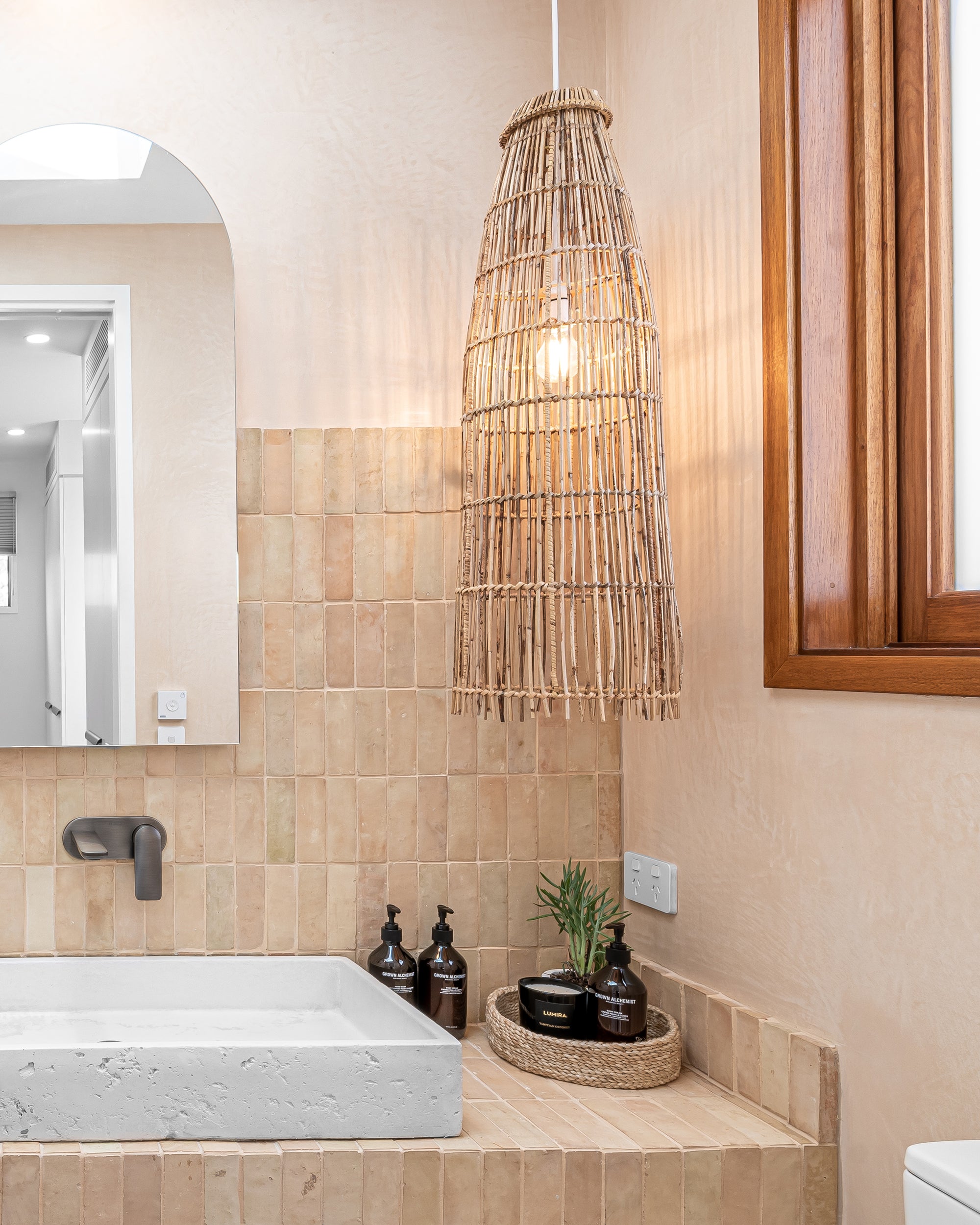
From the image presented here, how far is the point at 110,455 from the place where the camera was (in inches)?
65.9

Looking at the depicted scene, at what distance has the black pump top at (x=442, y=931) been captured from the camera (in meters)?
1.58

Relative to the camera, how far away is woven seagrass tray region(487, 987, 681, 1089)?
1387 mm

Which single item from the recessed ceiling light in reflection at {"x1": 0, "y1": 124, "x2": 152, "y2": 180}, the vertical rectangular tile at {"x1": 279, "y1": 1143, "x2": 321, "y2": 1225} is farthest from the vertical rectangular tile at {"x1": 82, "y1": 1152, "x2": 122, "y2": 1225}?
the recessed ceiling light in reflection at {"x1": 0, "y1": 124, "x2": 152, "y2": 180}

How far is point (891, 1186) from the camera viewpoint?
3.66ft

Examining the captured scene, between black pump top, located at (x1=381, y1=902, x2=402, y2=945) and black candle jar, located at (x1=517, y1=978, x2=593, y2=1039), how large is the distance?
0.23 meters

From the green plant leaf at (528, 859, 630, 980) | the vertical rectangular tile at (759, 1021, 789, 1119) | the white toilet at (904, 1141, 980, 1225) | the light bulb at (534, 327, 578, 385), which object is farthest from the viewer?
the green plant leaf at (528, 859, 630, 980)

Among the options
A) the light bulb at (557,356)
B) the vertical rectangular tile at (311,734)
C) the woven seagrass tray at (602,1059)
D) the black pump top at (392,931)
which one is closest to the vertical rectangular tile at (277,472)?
the vertical rectangular tile at (311,734)

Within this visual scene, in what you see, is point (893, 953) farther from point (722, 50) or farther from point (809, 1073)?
point (722, 50)

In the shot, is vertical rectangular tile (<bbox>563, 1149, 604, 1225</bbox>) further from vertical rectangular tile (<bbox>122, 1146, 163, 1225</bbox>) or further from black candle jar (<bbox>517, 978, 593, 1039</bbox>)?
vertical rectangular tile (<bbox>122, 1146, 163, 1225</bbox>)

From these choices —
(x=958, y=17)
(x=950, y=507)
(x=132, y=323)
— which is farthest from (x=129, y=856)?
(x=958, y=17)

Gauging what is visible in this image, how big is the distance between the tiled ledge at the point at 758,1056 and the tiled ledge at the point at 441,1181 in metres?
0.04

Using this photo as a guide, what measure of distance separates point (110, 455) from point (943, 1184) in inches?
58.0

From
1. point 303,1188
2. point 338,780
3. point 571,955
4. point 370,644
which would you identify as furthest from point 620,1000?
point 370,644

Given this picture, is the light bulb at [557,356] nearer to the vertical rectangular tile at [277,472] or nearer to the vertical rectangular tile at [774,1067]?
the vertical rectangular tile at [277,472]
